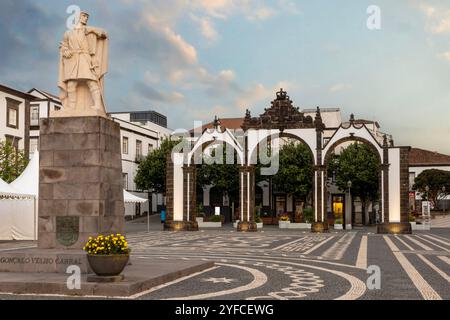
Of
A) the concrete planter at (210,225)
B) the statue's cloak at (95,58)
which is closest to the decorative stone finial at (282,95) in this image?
the concrete planter at (210,225)

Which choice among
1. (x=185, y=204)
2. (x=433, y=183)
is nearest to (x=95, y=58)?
(x=185, y=204)

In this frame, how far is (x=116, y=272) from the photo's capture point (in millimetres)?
11398

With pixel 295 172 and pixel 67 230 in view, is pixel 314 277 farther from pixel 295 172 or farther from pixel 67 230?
pixel 295 172

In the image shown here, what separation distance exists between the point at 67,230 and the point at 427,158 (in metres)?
80.4

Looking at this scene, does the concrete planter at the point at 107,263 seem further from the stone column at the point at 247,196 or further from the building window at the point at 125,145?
the building window at the point at 125,145

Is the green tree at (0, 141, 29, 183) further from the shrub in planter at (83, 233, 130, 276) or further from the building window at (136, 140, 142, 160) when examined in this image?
the building window at (136, 140, 142, 160)

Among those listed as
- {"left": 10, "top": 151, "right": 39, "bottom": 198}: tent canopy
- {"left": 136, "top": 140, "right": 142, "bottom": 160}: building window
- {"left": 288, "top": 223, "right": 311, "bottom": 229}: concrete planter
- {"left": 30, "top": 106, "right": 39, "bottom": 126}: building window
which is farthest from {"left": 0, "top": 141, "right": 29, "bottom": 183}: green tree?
{"left": 136, "top": 140, "right": 142, "bottom": 160}: building window

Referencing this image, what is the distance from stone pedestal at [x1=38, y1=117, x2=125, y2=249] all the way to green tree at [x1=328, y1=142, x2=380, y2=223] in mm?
45713

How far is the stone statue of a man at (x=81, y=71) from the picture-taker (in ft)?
47.5

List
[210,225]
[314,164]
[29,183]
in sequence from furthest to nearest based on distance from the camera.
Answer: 1. [210,225]
2. [314,164]
3. [29,183]

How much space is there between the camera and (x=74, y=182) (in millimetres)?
13898

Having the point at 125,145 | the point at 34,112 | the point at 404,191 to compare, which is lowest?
the point at 404,191
